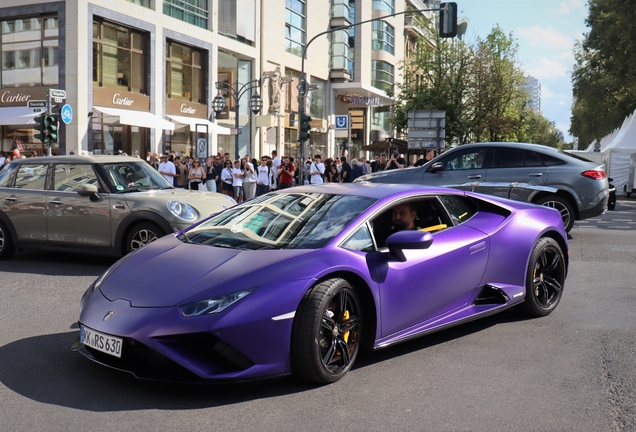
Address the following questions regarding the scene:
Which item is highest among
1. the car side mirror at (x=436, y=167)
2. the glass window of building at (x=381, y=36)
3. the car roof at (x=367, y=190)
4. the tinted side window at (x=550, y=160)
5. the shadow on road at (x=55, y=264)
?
the glass window of building at (x=381, y=36)

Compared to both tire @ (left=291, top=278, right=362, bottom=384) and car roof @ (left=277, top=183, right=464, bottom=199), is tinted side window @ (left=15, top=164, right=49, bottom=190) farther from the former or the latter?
tire @ (left=291, top=278, right=362, bottom=384)

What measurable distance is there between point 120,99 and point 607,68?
32047 mm

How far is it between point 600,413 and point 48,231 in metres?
7.83

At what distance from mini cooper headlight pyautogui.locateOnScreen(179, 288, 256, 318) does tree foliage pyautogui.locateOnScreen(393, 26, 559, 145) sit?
4197 centimetres

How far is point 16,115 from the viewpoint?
28859 mm

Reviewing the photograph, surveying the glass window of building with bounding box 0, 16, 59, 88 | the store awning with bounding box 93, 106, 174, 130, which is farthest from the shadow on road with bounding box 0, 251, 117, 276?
the glass window of building with bounding box 0, 16, 59, 88

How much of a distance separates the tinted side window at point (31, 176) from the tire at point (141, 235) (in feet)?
5.41

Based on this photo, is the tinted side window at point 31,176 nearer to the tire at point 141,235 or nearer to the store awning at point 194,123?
the tire at point 141,235

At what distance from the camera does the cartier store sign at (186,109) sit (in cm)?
3469

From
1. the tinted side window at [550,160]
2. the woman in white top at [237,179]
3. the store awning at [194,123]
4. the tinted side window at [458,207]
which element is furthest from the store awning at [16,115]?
the tinted side window at [458,207]

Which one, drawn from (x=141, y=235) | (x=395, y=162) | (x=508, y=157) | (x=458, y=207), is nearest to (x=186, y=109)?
(x=395, y=162)

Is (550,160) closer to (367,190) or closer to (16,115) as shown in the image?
(367,190)

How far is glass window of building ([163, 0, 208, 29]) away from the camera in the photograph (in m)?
34.4

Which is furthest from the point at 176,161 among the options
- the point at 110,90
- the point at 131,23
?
the point at 131,23
